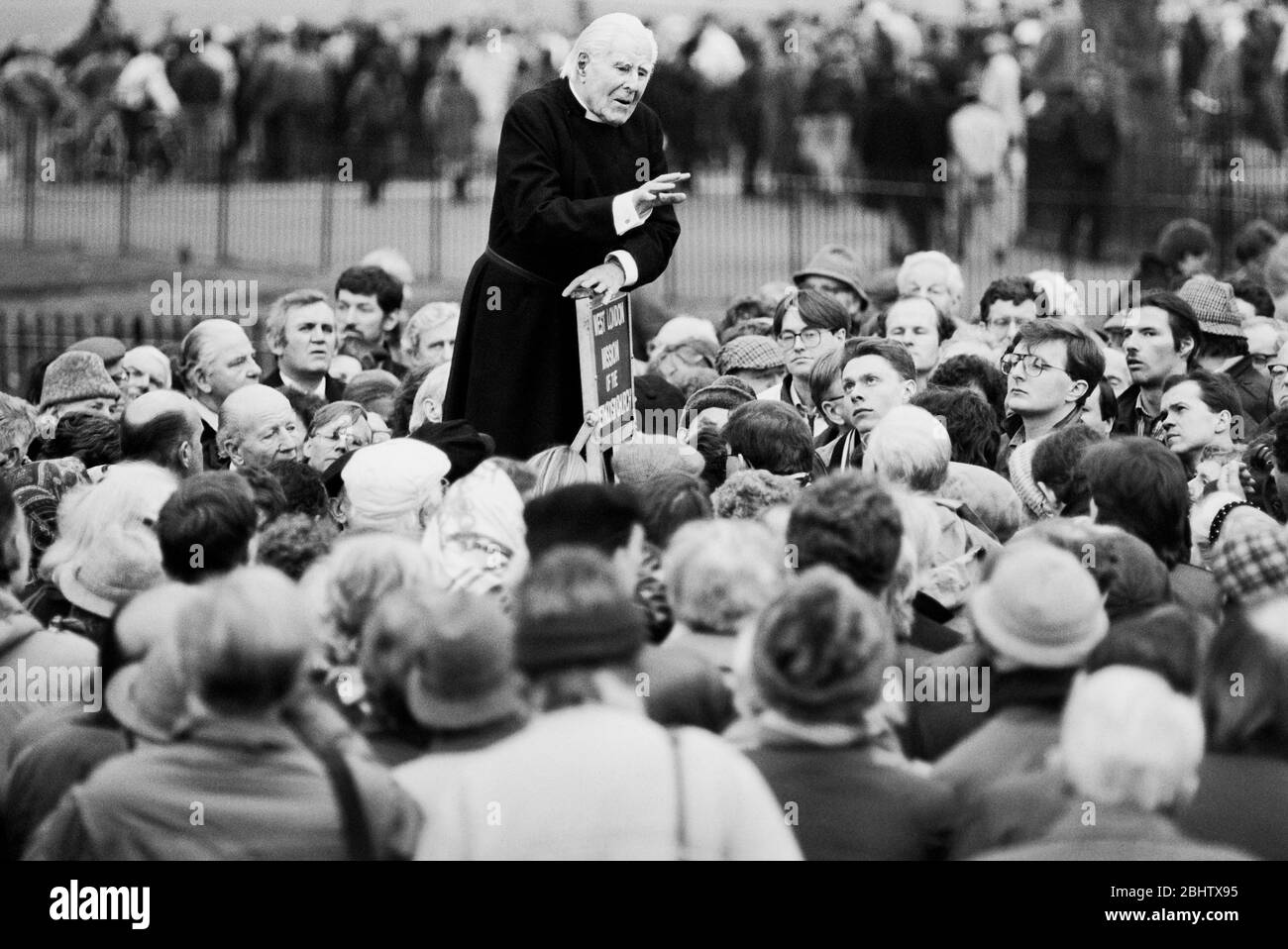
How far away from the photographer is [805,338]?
10391 mm

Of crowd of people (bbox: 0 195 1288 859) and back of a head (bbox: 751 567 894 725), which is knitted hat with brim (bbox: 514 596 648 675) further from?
back of a head (bbox: 751 567 894 725)

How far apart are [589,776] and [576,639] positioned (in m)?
0.34

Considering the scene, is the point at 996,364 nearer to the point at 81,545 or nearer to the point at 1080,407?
the point at 1080,407

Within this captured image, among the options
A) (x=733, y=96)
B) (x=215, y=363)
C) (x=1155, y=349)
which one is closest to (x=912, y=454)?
(x=1155, y=349)

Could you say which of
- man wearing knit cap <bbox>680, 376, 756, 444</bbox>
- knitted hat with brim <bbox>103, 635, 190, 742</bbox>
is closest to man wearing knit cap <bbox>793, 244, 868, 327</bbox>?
man wearing knit cap <bbox>680, 376, 756, 444</bbox>

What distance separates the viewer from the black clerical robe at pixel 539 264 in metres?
8.42

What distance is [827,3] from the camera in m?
30.7

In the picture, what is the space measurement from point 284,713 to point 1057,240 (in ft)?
56.9

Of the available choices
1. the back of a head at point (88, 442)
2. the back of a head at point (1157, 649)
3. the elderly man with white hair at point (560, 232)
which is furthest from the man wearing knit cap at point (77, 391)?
the back of a head at point (1157, 649)

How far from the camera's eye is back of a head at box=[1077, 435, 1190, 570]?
22.5 ft

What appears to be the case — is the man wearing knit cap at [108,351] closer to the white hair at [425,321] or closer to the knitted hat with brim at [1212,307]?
the white hair at [425,321]

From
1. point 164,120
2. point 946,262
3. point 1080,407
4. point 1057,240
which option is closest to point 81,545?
point 1080,407

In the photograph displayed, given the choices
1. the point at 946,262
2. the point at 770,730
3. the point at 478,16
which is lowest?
the point at 770,730

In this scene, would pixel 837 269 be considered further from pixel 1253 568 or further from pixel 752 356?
pixel 1253 568
